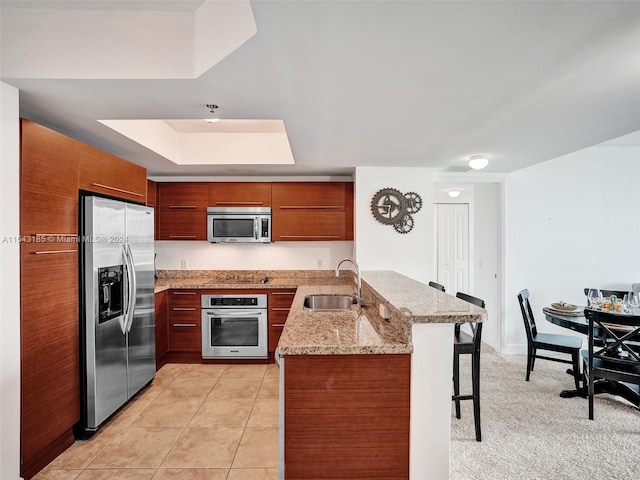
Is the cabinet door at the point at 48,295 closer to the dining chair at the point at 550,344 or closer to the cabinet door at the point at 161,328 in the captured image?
the cabinet door at the point at 161,328

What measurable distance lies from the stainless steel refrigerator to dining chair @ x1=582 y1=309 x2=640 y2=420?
11.9ft

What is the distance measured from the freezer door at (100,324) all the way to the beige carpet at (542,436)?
8.04ft

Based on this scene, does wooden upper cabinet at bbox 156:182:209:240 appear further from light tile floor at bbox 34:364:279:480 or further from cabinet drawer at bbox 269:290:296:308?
light tile floor at bbox 34:364:279:480

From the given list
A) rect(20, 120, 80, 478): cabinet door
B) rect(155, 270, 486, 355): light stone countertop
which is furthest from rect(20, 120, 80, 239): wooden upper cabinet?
rect(155, 270, 486, 355): light stone countertop

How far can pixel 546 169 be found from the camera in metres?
4.10

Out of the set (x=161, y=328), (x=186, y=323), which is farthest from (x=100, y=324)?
(x=186, y=323)

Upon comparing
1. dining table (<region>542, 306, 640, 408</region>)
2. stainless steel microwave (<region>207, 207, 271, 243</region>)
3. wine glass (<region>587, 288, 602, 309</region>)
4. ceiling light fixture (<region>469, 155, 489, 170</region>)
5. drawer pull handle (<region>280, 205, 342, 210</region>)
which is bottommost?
dining table (<region>542, 306, 640, 408</region>)

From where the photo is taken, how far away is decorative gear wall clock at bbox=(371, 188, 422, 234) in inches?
150

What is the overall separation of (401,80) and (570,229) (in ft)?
12.0

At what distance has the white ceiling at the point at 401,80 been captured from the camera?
4.01ft

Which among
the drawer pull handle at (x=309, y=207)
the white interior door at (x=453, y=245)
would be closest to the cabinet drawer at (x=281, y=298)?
the drawer pull handle at (x=309, y=207)

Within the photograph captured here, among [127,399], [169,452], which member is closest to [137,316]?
[127,399]

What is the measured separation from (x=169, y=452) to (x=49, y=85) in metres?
2.33

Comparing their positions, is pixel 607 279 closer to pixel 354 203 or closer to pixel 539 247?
pixel 539 247
